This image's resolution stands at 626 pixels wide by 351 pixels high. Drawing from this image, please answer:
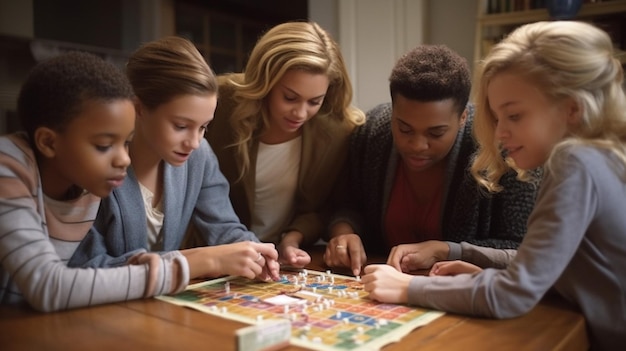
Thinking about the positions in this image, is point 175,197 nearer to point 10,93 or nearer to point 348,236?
point 348,236

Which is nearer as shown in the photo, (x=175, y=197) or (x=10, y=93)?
(x=175, y=197)

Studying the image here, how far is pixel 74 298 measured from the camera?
3.44 ft

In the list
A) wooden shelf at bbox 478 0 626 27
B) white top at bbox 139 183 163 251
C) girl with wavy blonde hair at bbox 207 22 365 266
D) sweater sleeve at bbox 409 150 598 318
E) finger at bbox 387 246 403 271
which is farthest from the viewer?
wooden shelf at bbox 478 0 626 27

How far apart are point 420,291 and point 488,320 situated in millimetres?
129

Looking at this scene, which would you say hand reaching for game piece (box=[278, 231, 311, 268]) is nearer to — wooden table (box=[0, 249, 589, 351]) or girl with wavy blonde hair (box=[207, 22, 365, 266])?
girl with wavy blonde hair (box=[207, 22, 365, 266])

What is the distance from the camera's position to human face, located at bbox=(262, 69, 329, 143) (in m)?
1.71

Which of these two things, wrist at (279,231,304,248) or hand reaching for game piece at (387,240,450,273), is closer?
hand reaching for game piece at (387,240,450,273)

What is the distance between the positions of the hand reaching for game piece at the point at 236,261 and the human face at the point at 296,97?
56 cm

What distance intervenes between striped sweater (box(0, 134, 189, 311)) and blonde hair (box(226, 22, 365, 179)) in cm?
71

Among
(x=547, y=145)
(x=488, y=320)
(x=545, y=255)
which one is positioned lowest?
(x=488, y=320)

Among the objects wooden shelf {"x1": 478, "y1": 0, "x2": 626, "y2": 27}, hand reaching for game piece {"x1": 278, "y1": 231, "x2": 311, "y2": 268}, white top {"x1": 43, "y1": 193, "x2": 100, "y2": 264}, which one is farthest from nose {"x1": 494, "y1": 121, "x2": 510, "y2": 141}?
wooden shelf {"x1": 478, "y1": 0, "x2": 626, "y2": 27}

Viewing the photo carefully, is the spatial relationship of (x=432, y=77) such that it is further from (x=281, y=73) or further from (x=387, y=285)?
(x=387, y=285)

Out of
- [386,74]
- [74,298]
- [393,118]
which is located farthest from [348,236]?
[386,74]

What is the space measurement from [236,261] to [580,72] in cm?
79
